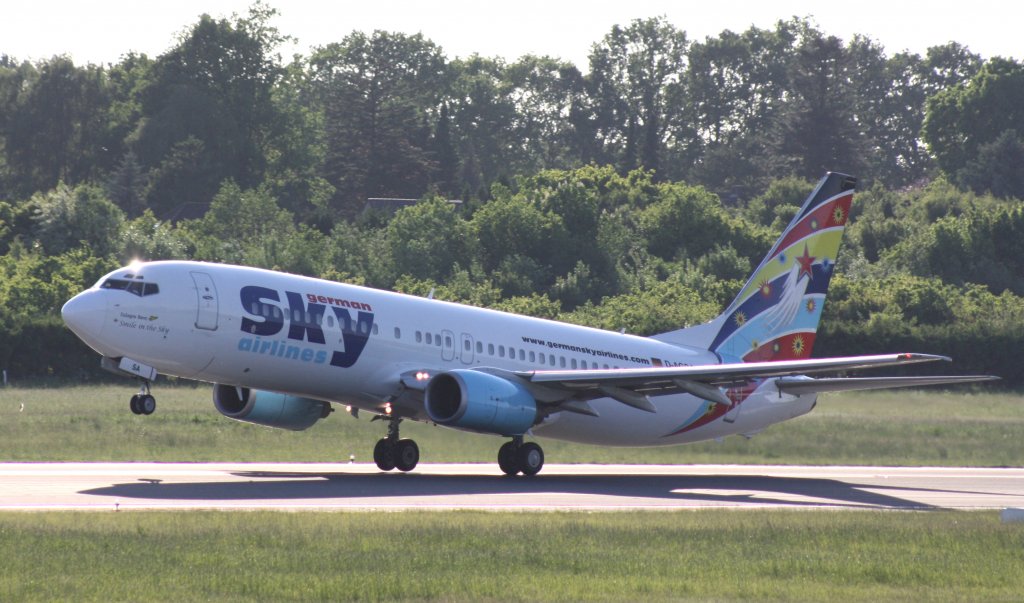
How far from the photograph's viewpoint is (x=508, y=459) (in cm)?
3569

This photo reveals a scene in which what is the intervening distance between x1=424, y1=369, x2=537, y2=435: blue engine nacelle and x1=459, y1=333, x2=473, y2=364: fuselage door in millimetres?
1820

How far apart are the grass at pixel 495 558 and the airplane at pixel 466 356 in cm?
701

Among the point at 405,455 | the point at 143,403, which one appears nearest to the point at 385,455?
the point at 405,455

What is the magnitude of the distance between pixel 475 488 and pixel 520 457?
10.4ft

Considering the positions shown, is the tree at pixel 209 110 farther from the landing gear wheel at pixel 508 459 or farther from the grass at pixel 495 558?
the grass at pixel 495 558

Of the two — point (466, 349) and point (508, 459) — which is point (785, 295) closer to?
point (508, 459)

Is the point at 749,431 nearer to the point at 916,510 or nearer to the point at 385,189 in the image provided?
the point at 916,510

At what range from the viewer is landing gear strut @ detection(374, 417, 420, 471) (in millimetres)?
36094

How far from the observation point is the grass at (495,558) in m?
18.5

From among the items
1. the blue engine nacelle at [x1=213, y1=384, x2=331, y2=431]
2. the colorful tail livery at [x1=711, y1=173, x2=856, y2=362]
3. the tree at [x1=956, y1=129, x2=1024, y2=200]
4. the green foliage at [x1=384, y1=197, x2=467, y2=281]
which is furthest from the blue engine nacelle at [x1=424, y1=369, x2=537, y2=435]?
the tree at [x1=956, y1=129, x2=1024, y2=200]

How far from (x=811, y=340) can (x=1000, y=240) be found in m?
58.3

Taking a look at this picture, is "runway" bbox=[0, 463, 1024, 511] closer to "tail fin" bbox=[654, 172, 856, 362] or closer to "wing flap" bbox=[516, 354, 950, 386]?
"wing flap" bbox=[516, 354, 950, 386]

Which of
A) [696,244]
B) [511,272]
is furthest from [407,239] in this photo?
[696,244]

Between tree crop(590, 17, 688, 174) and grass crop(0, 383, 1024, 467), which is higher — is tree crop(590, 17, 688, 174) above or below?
above
